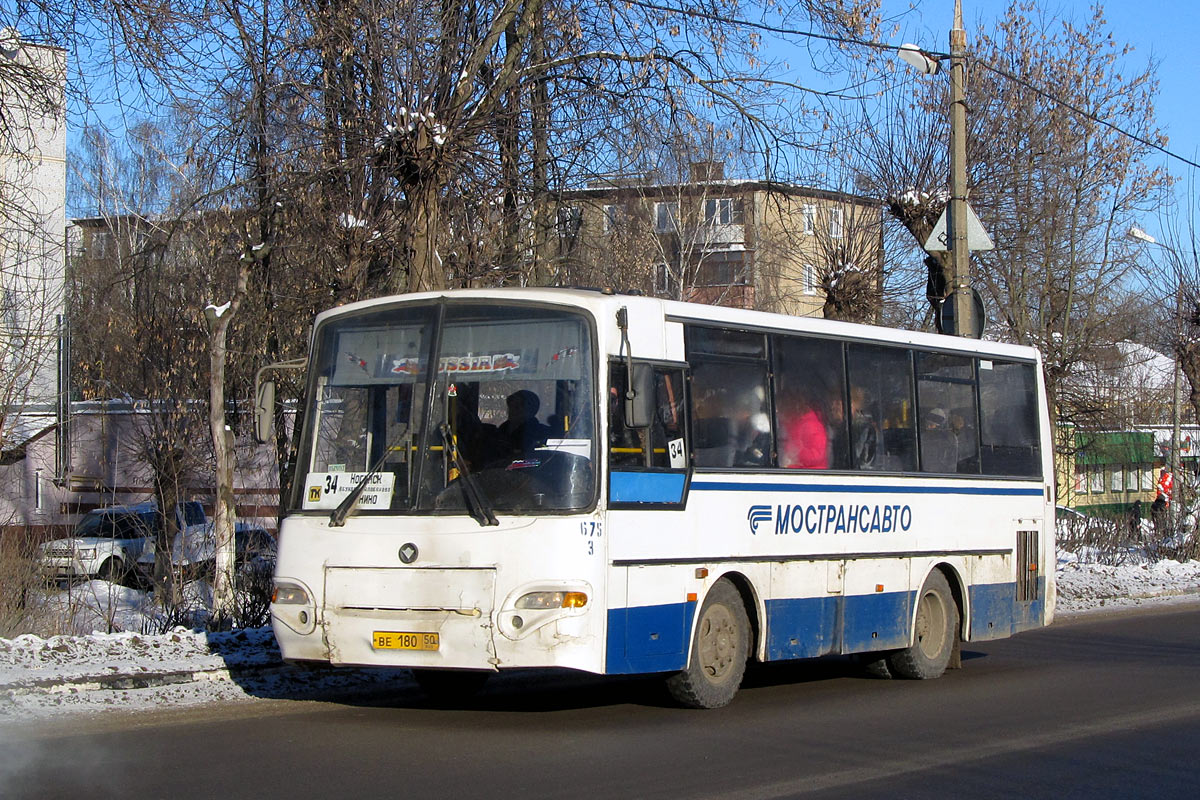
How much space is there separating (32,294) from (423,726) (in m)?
12.2

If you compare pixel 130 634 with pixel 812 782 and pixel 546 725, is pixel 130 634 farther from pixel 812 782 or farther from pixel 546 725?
pixel 812 782

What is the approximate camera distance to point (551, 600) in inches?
360

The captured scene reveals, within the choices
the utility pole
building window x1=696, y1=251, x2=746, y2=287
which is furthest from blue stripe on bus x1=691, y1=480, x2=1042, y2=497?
building window x1=696, y1=251, x2=746, y2=287

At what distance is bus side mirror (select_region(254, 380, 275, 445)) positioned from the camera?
10305 mm

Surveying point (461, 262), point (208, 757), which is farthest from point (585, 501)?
point (461, 262)

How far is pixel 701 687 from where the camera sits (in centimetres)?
1032

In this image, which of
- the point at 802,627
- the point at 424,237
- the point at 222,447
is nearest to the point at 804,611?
the point at 802,627

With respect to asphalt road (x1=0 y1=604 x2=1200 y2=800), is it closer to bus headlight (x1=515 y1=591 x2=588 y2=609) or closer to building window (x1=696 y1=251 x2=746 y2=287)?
bus headlight (x1=515 y1=591 x2=588 y2=609)

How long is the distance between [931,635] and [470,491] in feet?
18.8

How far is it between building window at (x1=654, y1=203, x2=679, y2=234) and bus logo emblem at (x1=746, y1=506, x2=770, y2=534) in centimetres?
2873

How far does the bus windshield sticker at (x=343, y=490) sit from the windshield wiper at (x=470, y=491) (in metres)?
0.48

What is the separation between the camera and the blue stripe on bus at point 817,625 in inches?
376

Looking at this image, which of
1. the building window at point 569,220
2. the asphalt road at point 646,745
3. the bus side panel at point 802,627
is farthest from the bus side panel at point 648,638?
the building window at point 569,220

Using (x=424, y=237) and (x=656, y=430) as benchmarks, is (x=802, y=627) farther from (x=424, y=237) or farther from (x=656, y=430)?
(x=424, y=237)
